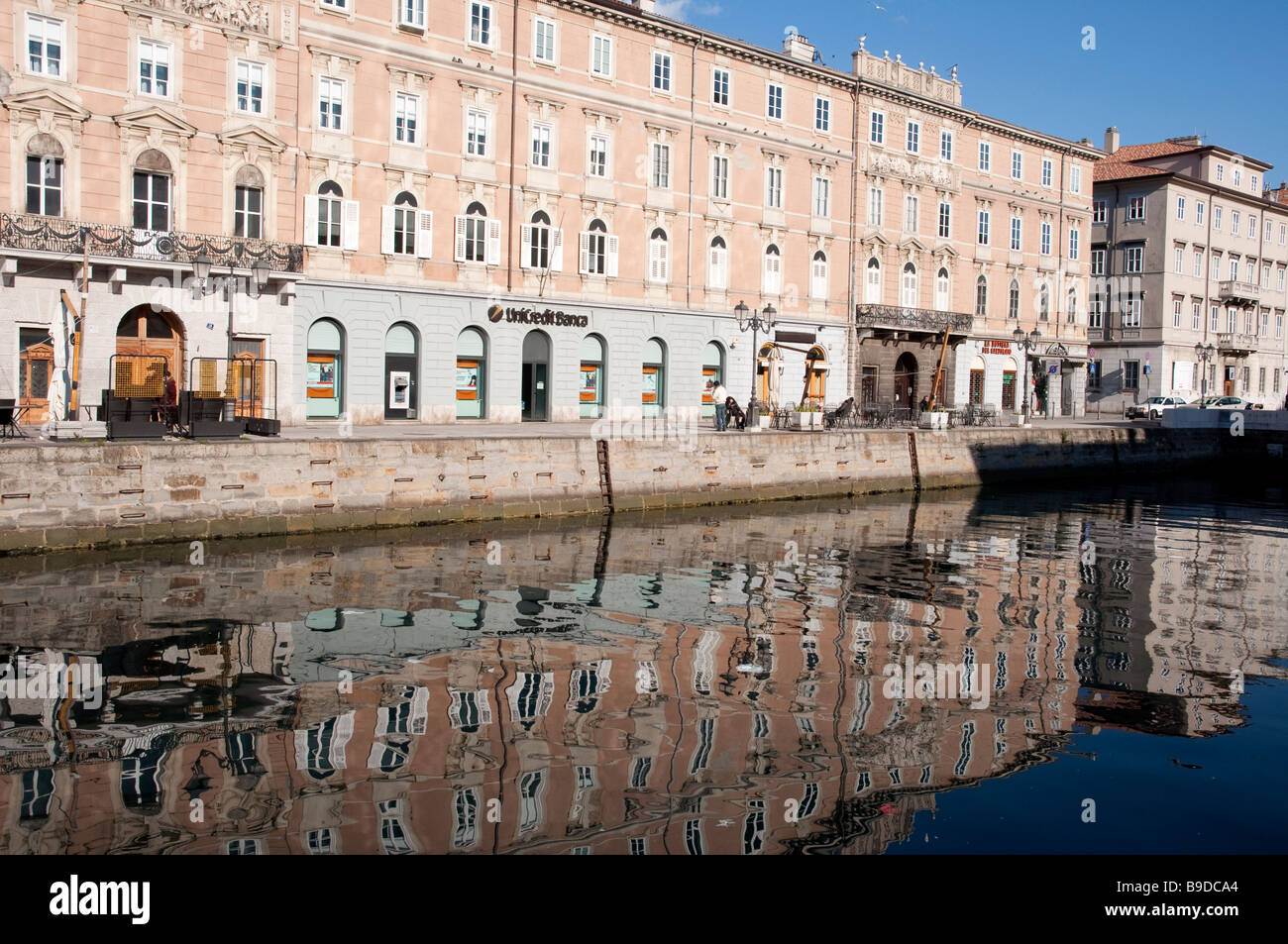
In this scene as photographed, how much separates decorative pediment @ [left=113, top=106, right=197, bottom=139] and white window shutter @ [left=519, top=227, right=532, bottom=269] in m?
12.5

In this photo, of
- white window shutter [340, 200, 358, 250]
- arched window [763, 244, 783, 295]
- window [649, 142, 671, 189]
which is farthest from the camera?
arched window [763, 244, 783, 295]

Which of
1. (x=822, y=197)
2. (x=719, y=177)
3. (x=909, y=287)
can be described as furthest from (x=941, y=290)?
(x=719, y=177)

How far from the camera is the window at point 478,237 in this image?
143ft

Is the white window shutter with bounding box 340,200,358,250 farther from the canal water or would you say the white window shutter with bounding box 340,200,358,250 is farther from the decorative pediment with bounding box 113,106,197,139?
the canal water

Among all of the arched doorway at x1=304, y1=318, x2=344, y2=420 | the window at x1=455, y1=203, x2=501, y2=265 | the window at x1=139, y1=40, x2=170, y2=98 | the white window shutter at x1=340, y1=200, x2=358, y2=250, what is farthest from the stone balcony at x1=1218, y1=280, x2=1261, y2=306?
the window at x1=139, y1=40, x2=170, y2=98

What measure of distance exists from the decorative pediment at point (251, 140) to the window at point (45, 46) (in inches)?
196

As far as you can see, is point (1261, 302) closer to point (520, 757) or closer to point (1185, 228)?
point (1185, 228)

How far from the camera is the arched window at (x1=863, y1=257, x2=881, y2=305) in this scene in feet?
190

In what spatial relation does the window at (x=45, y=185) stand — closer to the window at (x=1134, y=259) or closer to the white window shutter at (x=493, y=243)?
the white window shutter at (x=493, y=243)

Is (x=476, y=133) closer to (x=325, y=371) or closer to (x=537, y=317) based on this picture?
(x=537, y=317)

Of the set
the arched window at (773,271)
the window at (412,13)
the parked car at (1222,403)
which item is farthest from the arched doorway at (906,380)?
the window at (412,13)

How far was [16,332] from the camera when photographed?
3409 cm

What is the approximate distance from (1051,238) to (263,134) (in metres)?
47.1
